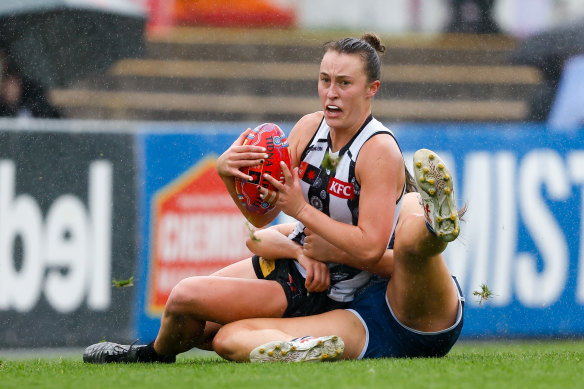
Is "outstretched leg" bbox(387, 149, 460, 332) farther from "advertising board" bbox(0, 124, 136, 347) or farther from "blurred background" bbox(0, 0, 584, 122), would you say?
"blurred background" bbox(0, 0, 584, 122)

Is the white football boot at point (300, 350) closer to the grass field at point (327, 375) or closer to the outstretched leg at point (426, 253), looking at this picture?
the grass field at point (327, 375)

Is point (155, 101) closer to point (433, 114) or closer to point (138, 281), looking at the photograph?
point (433, 114)

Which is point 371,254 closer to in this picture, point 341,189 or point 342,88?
point 341,189

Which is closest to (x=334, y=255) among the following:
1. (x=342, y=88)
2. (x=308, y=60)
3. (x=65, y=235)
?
(x=342, y=88)

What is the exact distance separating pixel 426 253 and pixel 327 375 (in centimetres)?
71

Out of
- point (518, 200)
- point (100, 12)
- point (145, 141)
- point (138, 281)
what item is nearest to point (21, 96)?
point (100, 12)

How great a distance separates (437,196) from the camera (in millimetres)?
4023

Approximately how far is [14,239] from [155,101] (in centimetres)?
409

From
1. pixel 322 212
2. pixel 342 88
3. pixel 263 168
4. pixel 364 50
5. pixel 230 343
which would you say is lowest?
pixel 230 343

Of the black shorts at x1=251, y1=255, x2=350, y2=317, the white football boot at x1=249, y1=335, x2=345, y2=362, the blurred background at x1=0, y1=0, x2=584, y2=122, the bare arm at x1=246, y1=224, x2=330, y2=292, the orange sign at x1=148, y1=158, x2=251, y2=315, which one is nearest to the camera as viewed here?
the white football boot at x1=249, y1=335, x2=345, y2=362

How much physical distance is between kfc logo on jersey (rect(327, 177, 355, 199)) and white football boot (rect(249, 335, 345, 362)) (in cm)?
65

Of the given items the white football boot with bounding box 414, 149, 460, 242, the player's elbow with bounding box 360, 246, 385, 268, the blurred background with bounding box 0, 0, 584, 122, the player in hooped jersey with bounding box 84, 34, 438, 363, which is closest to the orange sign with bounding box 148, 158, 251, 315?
the player in hooped jersey with bounding box 84, 34, 438, 363

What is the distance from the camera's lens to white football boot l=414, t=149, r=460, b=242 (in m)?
4.00

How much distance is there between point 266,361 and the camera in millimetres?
4270
